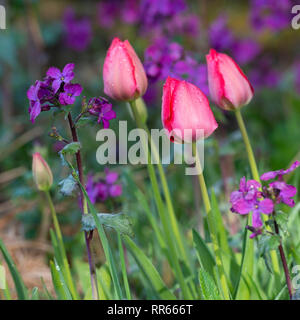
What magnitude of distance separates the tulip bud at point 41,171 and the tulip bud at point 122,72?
6.0 inches

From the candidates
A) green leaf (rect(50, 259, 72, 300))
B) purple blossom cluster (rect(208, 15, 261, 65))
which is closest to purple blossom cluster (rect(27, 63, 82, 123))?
green leaf (rect(50, 259, 72, 300))

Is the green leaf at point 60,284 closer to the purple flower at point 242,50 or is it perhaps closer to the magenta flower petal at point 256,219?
the magenta flower petal at point 256,219

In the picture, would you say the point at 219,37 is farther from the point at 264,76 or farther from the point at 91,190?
the point at 91,190

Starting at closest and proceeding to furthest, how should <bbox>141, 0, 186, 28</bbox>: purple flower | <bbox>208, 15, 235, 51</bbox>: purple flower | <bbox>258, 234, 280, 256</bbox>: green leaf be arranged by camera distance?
<bbox>258, 234, 280, 256</bbox>: green leaf, <bbox>141, 0, 186, 28</bbox>: purple flower, <bbox>208, 15, 235, 51</bbox>: purple flower

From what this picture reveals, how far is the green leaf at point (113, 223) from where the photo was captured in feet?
2.22

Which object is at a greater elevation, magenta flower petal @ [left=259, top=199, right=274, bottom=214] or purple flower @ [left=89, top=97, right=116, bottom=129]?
purple flower @ [left=89, top=97, right=116, bottom=129]

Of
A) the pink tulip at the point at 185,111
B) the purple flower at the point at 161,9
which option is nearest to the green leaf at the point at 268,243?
the pink tulip at the point at 185,111

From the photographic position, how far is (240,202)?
2.16 feet

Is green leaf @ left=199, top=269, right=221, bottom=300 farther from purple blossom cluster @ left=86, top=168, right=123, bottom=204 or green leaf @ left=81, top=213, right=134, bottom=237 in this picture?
purple blossom cluster @ left=86, top=168, right=123, bottom=204

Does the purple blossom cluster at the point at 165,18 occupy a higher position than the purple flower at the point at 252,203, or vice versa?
the purple blossom cluster at the point at 165,18

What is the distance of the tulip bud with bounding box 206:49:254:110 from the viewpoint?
71cm

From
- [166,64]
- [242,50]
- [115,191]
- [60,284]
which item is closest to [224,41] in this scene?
[242,50]

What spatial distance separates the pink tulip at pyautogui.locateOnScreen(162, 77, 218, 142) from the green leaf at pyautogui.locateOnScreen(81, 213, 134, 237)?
0.45 feet

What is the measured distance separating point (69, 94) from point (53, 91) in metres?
0.03
